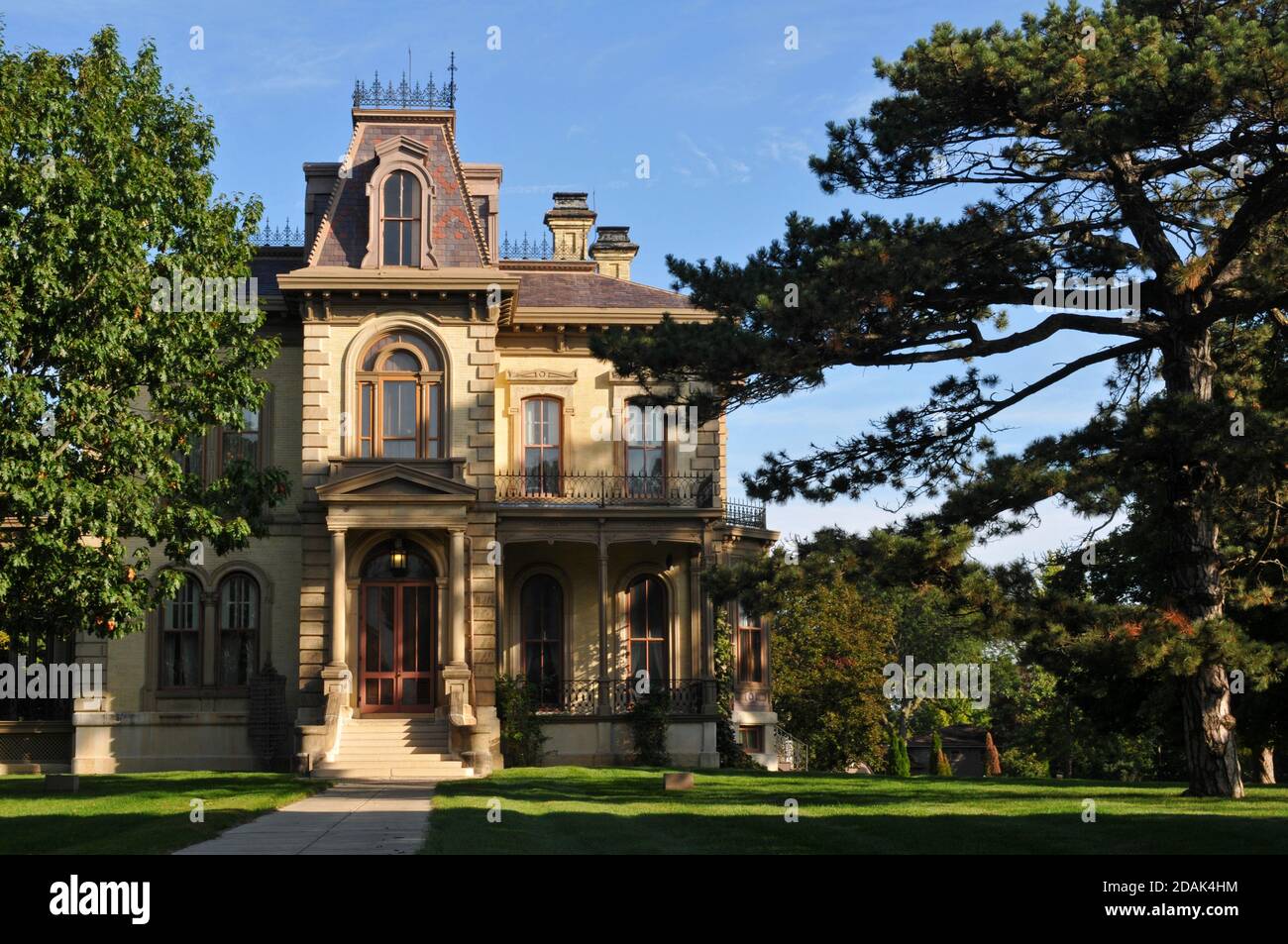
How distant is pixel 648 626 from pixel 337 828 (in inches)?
658

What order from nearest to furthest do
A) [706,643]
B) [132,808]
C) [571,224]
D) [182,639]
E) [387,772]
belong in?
[132,808] < [387,772] < [182,639] < [706,643] < [571,224]

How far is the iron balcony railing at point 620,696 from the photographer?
103 feet

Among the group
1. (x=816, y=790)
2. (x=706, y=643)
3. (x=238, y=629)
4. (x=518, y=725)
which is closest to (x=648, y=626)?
(x=706, y=643)

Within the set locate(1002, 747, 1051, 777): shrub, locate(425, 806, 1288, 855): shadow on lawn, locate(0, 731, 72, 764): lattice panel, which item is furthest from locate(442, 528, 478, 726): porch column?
locate(1002, 747, 1051, 777): shrub

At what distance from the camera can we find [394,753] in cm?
2795

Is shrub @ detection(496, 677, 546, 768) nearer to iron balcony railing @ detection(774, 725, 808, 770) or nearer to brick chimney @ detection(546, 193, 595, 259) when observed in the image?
iron balcony railing @ detection(774, 725, 808, 770)

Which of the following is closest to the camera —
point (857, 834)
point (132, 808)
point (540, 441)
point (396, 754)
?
point (857, 834)

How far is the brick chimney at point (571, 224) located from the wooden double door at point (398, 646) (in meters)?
12.2

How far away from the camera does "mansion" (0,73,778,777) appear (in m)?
29.9

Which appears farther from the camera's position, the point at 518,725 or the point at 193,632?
the point at 193,632

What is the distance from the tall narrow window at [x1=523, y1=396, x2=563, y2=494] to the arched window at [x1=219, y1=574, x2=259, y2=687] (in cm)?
633

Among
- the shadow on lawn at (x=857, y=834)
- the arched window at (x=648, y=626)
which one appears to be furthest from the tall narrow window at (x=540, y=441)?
the shadow on lawn at (x=857, y=834)

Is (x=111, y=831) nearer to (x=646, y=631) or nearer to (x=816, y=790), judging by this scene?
(x=816, y=790)

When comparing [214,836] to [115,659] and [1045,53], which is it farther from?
[115,659]
